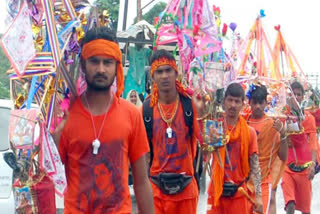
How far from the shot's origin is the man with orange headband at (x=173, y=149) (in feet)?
21.8

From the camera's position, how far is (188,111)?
6.67 meters

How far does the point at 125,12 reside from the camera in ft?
48.1

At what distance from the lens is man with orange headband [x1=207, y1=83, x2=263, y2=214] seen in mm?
Answer: 6969

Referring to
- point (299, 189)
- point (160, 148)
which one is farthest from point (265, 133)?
point (299, 189)

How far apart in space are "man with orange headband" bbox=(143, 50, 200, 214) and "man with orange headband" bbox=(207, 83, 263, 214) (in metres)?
0.34

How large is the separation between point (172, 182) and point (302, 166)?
4.11 metres

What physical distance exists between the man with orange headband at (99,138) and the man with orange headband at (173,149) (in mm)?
1907

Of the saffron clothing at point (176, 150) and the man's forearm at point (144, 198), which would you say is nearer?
the man's forearm at point (144, 198)

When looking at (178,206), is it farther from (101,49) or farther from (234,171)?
(101,49)

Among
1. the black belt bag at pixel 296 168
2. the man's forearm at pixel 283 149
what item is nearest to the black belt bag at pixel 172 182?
the man's forearm at pixel 283 149

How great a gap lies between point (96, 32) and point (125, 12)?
1014 centimetres

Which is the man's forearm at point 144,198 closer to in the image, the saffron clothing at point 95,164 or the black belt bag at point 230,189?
the saffron clothing at point 95,164

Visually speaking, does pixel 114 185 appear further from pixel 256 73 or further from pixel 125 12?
pixel 125 12

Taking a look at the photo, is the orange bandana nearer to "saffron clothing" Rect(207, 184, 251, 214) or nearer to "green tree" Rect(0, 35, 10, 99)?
"saffron clothing" Rect(207, 184, 251, 214)
